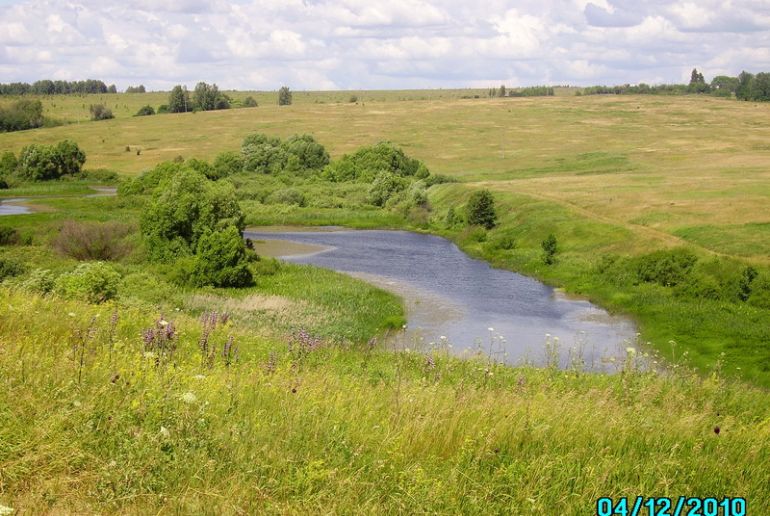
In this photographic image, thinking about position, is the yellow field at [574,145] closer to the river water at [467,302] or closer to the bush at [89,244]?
the river water at [467,302]

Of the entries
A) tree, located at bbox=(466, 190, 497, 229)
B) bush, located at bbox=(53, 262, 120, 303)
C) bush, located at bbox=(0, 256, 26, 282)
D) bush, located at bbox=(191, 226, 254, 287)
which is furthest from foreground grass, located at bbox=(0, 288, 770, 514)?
tree, located at bbox=(466, 190, 497, 229)

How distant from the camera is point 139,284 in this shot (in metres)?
34.2

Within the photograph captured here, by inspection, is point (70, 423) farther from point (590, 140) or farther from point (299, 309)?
point (590, 140)

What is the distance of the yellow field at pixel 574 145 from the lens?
57.7 m

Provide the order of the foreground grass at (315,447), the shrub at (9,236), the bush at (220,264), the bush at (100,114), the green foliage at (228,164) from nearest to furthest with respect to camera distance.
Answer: the foreground grass at (315,447)
the bush at (220,264)
the shrub at (9,236)
the green foliage at (228,164)
the bush at (100,114)

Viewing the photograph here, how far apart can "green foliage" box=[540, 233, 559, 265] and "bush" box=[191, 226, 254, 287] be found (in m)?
19.8

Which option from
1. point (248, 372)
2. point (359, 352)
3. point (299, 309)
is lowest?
point (299, 309)

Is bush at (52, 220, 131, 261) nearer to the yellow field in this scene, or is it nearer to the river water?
the river water

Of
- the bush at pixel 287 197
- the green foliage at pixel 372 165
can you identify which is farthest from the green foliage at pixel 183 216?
the green foliage at pixel 372 165

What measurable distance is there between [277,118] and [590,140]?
63.4 metres

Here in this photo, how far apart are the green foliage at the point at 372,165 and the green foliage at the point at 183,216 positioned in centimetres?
4581

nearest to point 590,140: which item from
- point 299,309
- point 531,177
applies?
point 531,177

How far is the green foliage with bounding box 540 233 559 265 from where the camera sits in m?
48.2

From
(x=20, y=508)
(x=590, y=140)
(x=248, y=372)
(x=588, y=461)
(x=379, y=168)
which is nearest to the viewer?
(x=20, y=508)
